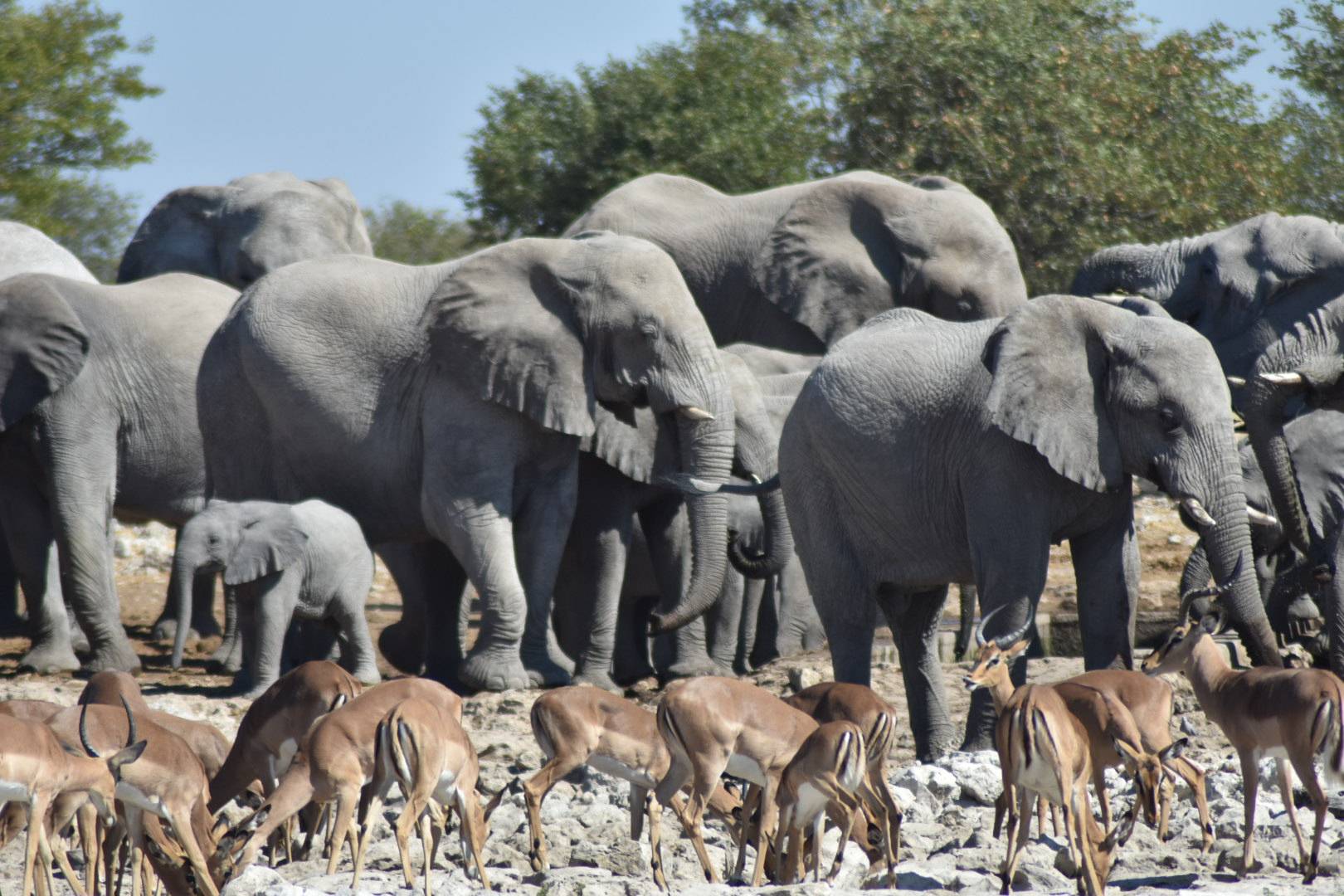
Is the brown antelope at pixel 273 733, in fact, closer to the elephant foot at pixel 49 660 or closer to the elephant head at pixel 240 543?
the elephant head at pixel 240 543

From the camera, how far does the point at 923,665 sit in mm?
10836

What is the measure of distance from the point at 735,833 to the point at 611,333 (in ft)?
16.1

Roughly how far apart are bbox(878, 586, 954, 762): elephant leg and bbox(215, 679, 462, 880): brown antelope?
3.63 m

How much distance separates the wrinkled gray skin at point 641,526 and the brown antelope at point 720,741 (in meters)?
4.48

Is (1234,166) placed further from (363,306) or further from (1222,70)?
(363,306)

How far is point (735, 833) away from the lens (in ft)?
26.8

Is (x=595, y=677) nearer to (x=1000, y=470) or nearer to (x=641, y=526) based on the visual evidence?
(x=641, y=526)

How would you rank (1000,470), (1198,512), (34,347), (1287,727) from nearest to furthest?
(1287,727), (1198,512), (1000,470), (34,347)

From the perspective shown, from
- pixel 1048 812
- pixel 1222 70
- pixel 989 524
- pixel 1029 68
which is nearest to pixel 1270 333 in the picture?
pixel 989 524

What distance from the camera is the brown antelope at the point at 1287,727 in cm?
771

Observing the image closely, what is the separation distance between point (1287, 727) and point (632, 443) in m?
5.91

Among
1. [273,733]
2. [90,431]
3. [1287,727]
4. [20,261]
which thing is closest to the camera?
[1287,727]

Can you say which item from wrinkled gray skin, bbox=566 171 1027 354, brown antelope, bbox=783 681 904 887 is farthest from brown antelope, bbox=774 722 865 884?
wrinkled gray skin, bbox=566 171 1027 354

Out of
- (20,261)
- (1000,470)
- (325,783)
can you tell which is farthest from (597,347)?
(20,261)
